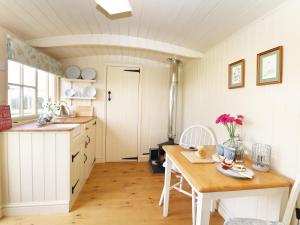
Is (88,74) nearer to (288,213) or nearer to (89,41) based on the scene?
(89,41)

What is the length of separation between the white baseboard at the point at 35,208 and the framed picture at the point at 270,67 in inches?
88.8

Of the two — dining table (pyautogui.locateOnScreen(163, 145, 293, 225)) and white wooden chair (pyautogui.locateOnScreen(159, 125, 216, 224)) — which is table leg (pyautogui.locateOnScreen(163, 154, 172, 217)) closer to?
white wooden chair (pyautogui.locateOnScreen(159, 125, 216, 224))

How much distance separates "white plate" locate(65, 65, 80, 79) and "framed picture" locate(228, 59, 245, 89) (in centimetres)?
256

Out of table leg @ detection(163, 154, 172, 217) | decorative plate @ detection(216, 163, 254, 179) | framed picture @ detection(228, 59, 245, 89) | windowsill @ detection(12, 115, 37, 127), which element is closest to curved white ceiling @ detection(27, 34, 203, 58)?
windowsill @ detection(12, 115, 37, 127)

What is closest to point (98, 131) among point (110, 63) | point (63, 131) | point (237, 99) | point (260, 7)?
point (110, 63)

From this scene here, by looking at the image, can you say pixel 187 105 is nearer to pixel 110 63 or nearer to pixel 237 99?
pixel 237 99

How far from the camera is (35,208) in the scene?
1.82 meters

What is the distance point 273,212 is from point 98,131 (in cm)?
A: 286

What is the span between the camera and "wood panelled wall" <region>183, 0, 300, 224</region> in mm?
1185

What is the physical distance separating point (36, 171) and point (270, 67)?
7.79 feet

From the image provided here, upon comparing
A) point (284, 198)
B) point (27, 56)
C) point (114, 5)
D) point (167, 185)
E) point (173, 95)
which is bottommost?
point (167, 185)

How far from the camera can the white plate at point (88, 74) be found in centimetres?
323

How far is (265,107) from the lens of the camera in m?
1.41

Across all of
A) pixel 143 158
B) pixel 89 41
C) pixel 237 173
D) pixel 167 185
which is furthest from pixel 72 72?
pixel 237 173
